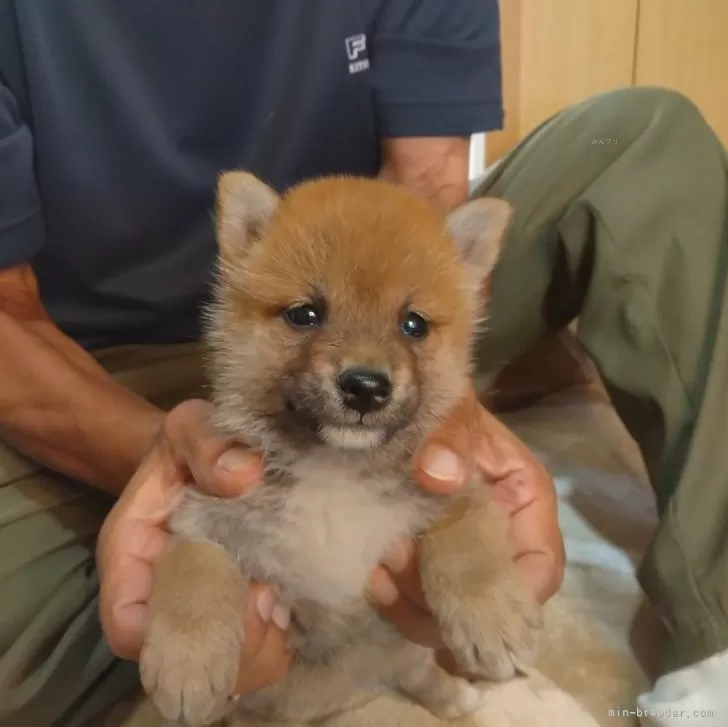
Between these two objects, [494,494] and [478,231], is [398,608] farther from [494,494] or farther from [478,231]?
[478,231]

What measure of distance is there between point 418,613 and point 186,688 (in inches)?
12.4

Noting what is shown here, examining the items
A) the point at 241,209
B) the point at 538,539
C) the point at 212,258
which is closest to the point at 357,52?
the point at 212,258

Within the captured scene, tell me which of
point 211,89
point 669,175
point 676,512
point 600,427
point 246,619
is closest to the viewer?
point 246,619

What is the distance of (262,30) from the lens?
1514mm

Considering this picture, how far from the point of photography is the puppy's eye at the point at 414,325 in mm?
1078

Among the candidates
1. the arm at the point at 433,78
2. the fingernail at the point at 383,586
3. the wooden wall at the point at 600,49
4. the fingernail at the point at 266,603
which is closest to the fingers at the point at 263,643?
the fingernail at the point at 266,603

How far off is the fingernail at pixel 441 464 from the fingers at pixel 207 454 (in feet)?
0.69

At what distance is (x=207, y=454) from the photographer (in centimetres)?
106

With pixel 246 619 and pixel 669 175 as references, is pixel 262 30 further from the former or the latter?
pixel 246 619

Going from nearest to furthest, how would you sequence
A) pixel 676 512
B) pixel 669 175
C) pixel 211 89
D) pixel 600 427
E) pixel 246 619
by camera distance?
pixel 246 619, pixel 676 512, pixel 669 175, pixel 211 89, pixel 600 427

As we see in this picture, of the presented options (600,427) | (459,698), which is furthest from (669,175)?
(459,698)

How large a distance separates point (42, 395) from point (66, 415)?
50 mm

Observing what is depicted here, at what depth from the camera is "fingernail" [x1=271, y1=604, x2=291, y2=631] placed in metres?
1.09

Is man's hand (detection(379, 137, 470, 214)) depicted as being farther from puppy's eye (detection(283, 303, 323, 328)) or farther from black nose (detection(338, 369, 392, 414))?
black nose (detection(338, 369, 392, 414))
